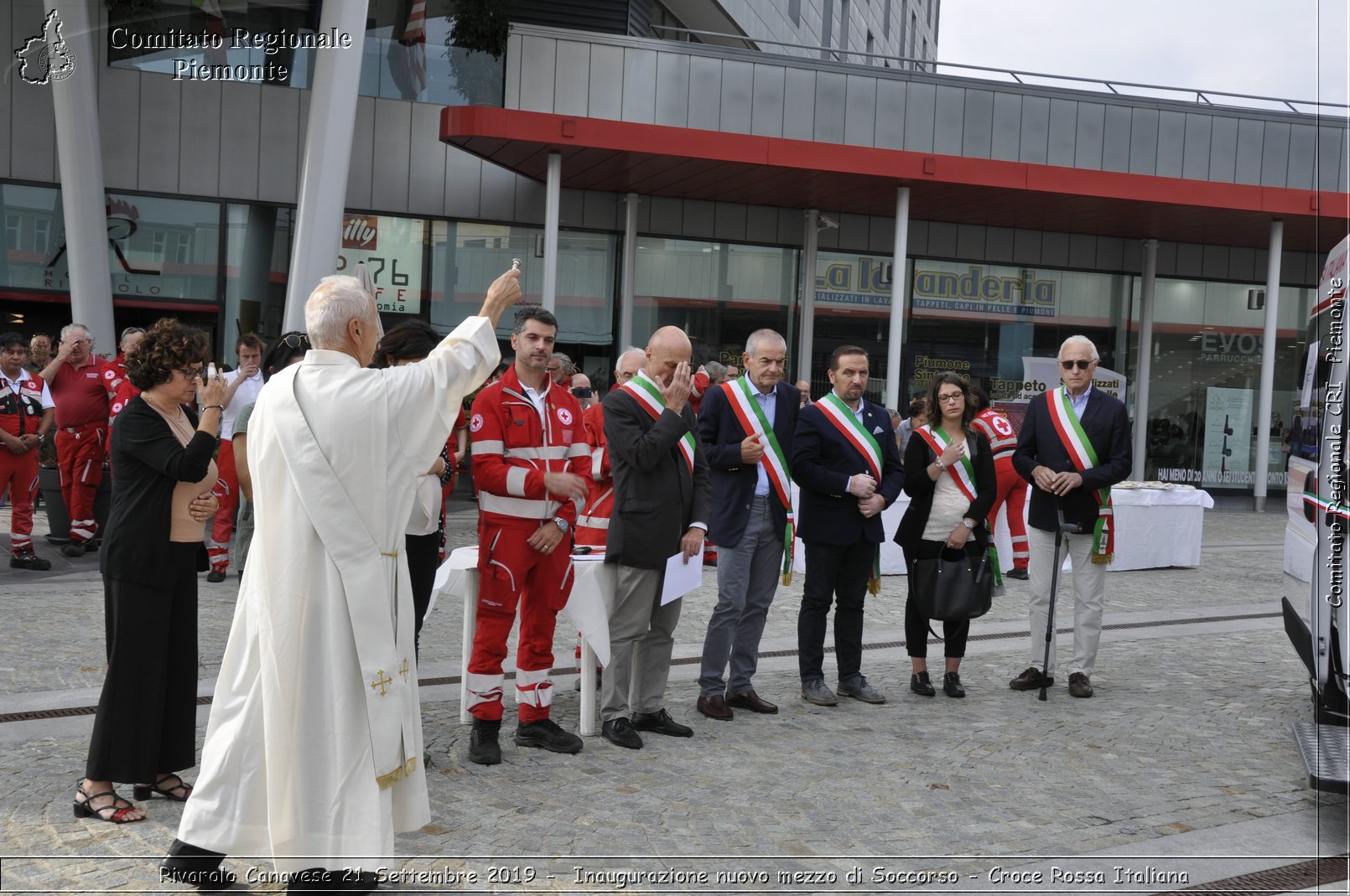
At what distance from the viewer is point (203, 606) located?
833 centimetres

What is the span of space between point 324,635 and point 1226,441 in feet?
68.5

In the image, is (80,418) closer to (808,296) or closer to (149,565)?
(149,565)

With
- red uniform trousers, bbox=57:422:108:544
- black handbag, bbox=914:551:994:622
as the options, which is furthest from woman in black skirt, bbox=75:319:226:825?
red uniform trousers, bbox=57:422:108:544

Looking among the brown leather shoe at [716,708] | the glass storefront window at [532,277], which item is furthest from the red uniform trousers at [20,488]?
the glass storefront window at [532,277]

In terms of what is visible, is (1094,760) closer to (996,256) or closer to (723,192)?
(723,192)

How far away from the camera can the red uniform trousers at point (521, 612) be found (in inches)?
208

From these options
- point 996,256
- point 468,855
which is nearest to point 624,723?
point 468,855

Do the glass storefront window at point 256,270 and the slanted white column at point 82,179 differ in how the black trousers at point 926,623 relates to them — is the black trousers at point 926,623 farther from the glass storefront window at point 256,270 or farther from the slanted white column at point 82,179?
the glass storefront window at point 256,270

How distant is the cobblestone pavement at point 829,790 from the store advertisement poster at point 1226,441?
14469 millimetres

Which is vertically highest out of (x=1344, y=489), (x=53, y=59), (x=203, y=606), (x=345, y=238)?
(x=53, y=59)

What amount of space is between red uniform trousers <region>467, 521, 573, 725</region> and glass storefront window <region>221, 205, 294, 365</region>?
12.7m

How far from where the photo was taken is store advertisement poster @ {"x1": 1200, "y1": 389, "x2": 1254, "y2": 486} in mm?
21359

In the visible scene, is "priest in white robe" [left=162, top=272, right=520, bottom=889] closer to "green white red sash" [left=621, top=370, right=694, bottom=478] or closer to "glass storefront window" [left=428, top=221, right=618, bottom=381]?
"green white red sash" [left=621, top=370, right=694, bottom=478]

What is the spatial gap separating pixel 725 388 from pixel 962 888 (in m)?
3.13
